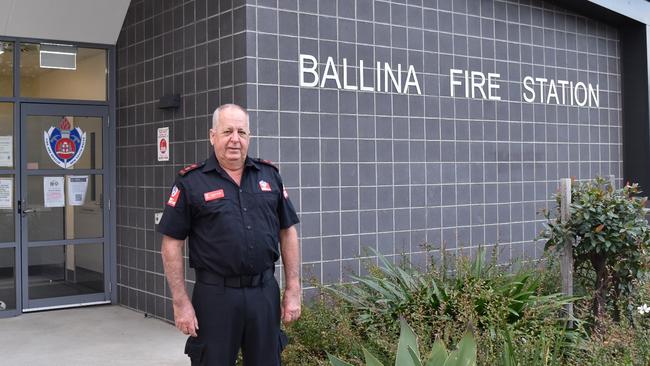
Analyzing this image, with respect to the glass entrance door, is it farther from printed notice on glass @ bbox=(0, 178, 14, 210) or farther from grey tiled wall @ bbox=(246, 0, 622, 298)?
grey tiled wall @ bbox=(246, 0, 622, 298)

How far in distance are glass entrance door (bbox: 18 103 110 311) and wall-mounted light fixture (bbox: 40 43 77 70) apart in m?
0.47

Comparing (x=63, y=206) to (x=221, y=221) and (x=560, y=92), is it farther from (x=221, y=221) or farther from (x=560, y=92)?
(x=560, y=92)

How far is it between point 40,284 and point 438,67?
200 inches

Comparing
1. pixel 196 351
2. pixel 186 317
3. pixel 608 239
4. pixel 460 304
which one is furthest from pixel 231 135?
pixel 608 239

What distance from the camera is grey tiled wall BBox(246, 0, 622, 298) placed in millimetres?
7652

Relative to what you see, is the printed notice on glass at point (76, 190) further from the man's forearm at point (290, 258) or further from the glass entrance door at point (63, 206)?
the man's forearm at point (290, 258)

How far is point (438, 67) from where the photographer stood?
29.2ft

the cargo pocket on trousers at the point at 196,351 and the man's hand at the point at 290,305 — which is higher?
the man's hand at the point at 290,305

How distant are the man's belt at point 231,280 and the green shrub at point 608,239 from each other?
3.15 m

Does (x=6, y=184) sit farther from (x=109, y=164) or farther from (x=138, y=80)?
(x=138, y=80)

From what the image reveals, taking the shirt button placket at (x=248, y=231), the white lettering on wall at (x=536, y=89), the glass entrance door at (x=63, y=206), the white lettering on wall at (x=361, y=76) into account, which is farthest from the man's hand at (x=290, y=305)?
the glass entrance door at (x=63, y=206)

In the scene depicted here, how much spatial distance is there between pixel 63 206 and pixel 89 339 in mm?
2095

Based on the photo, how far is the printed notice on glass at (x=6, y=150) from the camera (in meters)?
8.71

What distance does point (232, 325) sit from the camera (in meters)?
4.27
